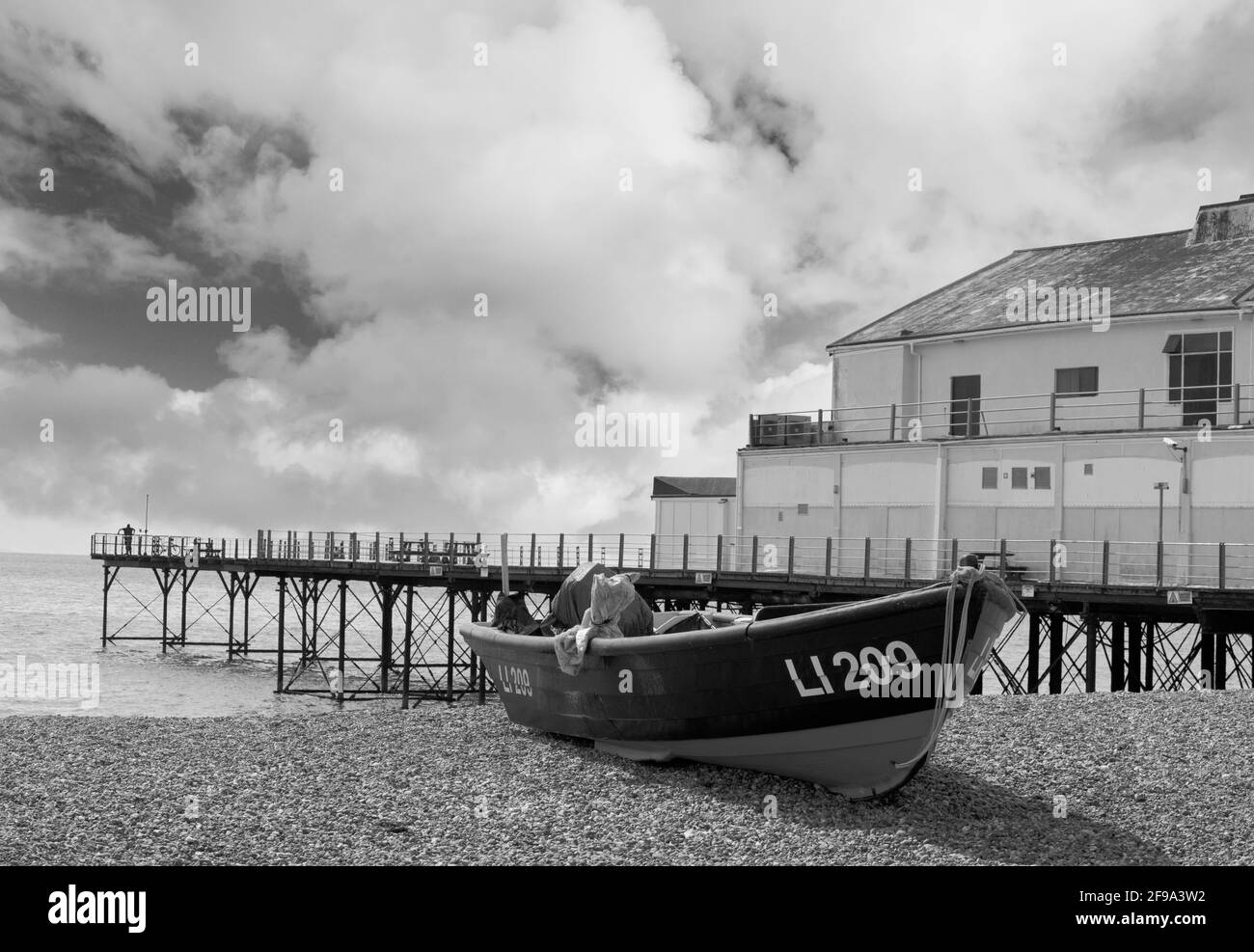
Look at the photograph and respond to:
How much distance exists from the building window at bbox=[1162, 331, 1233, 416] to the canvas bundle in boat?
18.3 m

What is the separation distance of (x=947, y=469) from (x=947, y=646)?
18485 mm

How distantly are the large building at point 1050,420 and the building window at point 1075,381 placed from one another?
0.07 metres

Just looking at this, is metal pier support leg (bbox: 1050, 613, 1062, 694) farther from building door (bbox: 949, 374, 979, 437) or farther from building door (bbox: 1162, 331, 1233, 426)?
building door (bbox: 949, 374, 979, 437)

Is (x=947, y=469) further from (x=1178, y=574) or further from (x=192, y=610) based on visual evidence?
(x=192, y=610)

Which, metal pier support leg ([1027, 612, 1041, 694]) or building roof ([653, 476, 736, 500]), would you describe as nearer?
metal pier support leg ([1027, 612, 1041, 694])

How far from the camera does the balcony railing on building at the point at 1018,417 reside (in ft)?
86.2

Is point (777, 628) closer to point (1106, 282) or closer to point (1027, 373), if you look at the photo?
point (1027, 373)

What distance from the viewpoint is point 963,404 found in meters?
30.3

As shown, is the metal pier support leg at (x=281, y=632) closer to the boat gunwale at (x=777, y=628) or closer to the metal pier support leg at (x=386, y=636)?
the metal pier support leg at (x=386, y=636)

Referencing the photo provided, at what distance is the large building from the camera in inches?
984

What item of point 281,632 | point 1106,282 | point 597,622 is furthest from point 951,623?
point 281,632

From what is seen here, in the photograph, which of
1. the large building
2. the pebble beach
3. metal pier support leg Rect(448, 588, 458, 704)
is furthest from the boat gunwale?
metal pier support leg Rect(448, 588, 458, 704)
